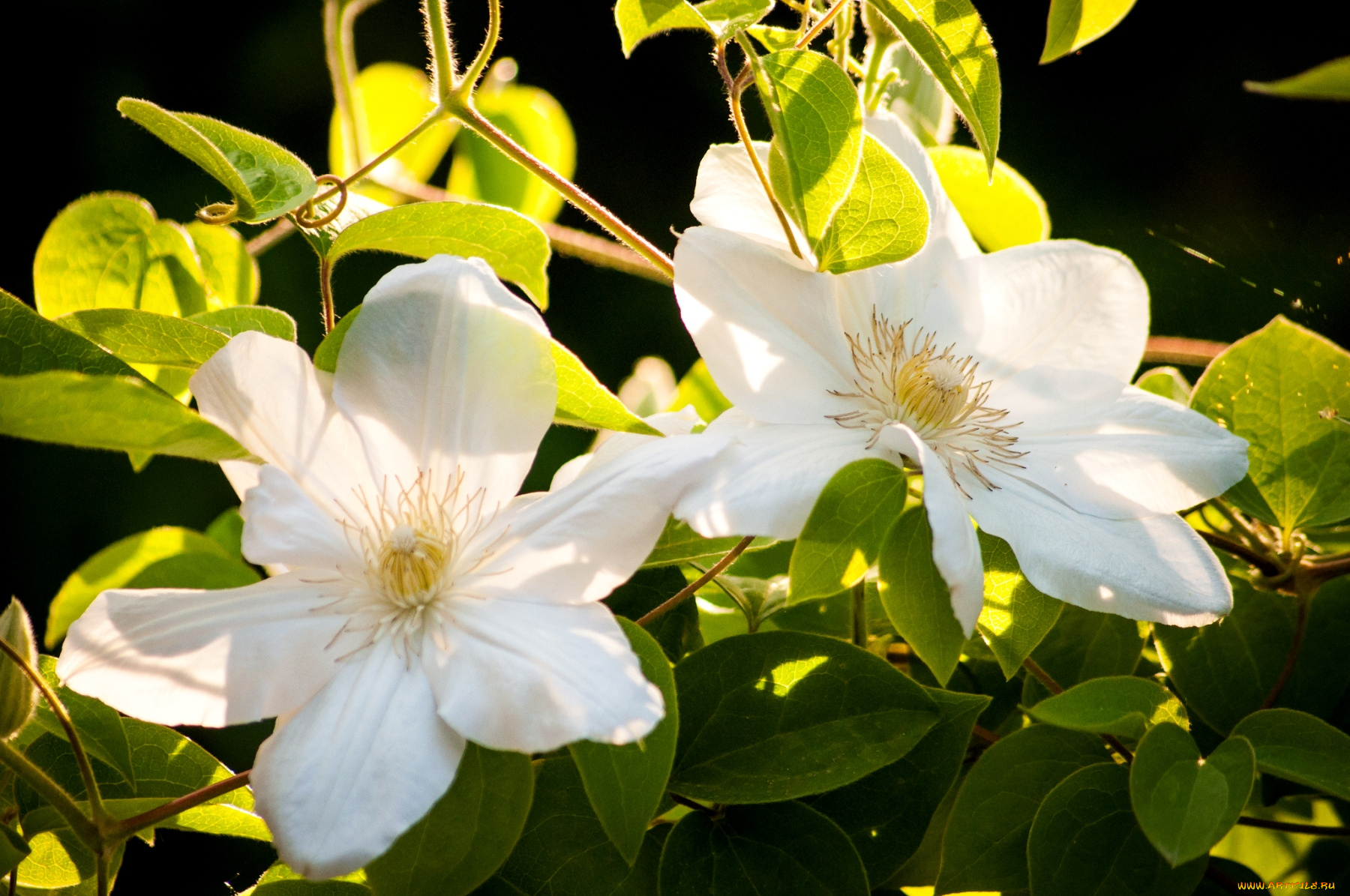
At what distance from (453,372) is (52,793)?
198 millimetres

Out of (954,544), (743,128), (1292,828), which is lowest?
(1292,828)

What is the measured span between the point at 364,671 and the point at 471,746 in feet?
0.16

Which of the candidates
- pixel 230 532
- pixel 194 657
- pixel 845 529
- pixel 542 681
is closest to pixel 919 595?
pixel 845 529

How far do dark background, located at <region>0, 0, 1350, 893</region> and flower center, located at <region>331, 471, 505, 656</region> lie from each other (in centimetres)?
62

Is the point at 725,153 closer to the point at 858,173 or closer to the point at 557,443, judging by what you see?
the point at 858,173

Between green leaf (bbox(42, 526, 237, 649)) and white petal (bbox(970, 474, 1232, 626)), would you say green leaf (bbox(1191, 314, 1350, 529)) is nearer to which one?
white petal (bbox(970, 474, 1232, 626))

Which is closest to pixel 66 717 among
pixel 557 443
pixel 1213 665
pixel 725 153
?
pixel 725 153

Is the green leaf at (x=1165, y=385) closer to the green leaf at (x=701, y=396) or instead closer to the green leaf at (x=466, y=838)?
the green leaf at (x=701, y=396)

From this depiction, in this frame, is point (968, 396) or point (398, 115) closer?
point (968, 396)

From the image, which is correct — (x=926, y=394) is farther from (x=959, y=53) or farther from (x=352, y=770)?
(x=352, y=770)

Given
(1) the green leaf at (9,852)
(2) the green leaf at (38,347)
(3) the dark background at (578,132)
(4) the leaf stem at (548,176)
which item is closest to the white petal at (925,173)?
(4) the leaf stem at (548,176)

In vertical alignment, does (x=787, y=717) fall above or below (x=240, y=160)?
below

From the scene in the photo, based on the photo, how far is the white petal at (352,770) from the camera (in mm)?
318

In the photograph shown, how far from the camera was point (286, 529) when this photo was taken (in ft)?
1.20
